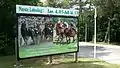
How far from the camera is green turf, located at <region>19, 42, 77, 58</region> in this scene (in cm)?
1147

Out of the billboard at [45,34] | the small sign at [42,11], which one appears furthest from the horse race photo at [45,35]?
the small sign at [42,11]

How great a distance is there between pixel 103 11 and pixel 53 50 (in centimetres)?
1839

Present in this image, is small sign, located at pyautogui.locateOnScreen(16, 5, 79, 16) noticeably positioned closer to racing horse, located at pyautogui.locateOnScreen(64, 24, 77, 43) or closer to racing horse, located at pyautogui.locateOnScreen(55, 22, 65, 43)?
racing horse, located at pyautogui.locateOnScreen(55, 22, 65, 43)

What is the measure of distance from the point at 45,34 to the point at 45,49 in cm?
74

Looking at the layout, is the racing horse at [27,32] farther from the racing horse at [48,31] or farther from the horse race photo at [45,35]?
the racing horse at [48,31]

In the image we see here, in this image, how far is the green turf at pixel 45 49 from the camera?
11469mm

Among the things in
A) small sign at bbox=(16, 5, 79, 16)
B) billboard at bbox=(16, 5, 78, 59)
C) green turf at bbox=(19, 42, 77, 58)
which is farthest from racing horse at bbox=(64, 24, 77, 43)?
small sign at bbox=(16, 5, 79, 16)

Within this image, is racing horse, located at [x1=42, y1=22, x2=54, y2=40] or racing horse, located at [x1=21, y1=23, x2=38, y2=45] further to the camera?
racing horse, located at [x1=42, y1=22, x2=54, y2=40]

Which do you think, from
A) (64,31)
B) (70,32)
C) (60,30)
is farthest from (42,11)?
(70,32)

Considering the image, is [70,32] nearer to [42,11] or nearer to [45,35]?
A: [45,35]

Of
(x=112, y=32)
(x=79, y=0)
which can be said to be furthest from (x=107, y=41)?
(x=79, y=0)

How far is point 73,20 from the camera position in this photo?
45.4ft

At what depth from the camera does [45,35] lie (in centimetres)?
1240

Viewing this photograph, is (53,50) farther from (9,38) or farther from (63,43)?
(9,38)
